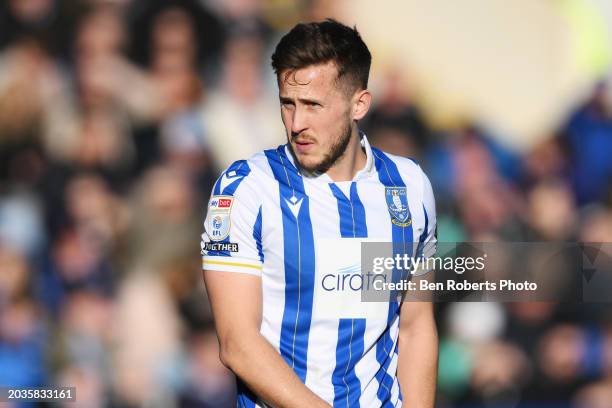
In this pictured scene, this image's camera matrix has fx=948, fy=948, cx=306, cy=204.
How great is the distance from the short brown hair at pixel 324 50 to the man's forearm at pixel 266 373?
0.75 meters

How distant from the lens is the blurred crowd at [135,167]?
15.8 feet

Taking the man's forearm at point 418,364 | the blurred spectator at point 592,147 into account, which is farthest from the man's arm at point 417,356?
the blurred spectator at point 592,147

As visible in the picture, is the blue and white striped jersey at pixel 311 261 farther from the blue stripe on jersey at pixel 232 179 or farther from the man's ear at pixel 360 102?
the man's ear at pixel 360 102

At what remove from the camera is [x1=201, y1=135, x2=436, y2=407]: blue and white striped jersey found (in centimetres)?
258

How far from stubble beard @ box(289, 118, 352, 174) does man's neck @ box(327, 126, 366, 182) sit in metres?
0.02

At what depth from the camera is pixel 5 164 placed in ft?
15.8

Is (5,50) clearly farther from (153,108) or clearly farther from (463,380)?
(463,380)

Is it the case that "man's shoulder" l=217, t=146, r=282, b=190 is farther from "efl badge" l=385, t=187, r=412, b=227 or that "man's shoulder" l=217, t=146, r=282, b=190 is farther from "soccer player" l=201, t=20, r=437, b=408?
"efl badge" l=385, t=187, r=412, b=227

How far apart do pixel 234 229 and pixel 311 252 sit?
0.23m

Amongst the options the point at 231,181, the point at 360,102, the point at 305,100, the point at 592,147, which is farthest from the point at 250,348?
the point at 592,147

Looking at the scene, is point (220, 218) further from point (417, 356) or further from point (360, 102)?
point (417, 356)

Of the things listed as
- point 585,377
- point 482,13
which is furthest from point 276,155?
point 585,377

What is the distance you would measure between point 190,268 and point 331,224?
232 centimetres

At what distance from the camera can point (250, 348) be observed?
8.01 ft
